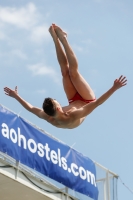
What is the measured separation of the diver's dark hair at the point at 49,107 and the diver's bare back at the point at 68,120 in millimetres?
279

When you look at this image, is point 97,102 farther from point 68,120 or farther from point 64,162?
point 64,162

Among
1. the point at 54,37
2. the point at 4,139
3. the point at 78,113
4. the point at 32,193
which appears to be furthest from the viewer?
the point at 32,193

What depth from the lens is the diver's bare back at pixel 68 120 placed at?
445 inches

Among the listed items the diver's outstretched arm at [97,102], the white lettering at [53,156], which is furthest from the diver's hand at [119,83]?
the white lettering at [53,156]

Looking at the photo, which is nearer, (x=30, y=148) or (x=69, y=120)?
(x=69, y=120)

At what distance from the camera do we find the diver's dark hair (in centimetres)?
1103

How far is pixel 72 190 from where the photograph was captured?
16297 millimetres

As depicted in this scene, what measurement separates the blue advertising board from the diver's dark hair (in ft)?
12.1

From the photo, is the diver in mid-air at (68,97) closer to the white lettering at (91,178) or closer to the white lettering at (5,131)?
the white lettering at (5,131)

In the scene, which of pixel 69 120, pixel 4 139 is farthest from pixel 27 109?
pixel 4 139

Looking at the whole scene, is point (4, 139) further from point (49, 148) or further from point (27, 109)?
point (27, 109)

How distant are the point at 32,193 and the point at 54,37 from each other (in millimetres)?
5007

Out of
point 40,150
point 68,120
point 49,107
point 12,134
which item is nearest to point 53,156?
point 40,150

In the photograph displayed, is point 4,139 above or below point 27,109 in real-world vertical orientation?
above
